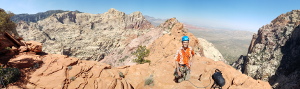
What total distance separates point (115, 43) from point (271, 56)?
106 metres

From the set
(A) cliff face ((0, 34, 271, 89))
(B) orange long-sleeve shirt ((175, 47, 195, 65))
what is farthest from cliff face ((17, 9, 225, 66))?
(B) orange long-sleeve shirt ((175, 47, 195, 65))

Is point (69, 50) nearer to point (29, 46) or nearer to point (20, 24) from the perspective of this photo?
point (20, 24)

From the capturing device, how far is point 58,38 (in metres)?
128

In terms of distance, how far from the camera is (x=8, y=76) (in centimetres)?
1012

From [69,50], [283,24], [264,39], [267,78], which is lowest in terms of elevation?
[267,78]

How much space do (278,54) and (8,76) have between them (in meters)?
117

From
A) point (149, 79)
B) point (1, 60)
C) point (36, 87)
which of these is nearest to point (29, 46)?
point (1, 60)

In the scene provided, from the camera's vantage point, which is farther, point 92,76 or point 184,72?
point 92,76

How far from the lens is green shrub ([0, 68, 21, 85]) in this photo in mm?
9892

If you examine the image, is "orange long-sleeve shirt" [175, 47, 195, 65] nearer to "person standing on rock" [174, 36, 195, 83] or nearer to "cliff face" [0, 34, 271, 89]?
"person standing on rock" [174, 36, 195, 83]

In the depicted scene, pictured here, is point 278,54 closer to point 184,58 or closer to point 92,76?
point 184,58

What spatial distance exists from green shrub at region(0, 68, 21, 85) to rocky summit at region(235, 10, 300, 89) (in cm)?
7700

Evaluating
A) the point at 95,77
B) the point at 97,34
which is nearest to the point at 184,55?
the point at 95,77

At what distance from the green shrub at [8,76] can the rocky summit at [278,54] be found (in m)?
77.0
